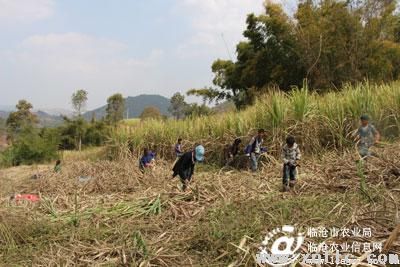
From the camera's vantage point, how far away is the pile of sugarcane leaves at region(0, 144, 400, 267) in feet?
15.4

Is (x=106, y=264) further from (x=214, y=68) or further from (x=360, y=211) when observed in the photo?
(x=214, y=68)

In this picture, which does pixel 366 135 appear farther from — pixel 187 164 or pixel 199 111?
pixel 199 111

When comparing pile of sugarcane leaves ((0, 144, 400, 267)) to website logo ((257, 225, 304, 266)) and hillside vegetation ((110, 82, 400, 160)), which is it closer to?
website logo ((257, 225, 304, 266))

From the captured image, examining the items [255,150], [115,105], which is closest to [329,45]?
[255,150]

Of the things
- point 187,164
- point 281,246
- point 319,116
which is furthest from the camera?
point 319,116

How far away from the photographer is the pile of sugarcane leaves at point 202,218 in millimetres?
4688

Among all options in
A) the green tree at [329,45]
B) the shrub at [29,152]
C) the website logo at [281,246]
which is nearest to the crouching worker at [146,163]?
the website logo at [281,246]

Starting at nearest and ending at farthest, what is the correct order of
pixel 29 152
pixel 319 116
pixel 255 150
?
pixel 255 150 → pixel 319 116 → pixel 29 152

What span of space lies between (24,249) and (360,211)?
378 centimetres

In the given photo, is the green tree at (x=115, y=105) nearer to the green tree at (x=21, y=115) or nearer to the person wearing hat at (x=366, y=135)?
the green tree at (x=21, y=115)

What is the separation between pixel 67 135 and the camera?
30047 mm

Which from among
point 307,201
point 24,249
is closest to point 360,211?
point 307,201

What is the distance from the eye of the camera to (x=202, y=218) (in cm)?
579

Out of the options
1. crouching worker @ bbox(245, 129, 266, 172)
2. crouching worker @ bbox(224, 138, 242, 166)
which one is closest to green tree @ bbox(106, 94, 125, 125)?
crouching worker @ bbox(224, 138, 242, 166)
